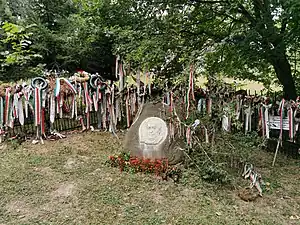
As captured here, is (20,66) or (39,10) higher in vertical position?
(39,10)

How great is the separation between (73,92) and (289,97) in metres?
5.04

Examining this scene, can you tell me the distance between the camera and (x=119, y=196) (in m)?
4.57

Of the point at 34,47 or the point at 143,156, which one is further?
the point at 34,47

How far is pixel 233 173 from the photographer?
5371 mm

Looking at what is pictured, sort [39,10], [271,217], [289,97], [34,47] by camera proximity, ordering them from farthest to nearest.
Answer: [39,10] < [34,47] < [289,97] < [271,217]

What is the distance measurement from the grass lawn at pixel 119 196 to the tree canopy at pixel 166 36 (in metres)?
2.16

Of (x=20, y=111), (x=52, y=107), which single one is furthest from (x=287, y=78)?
(x=20, y=111)

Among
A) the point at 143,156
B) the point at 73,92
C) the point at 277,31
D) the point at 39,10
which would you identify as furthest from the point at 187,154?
the point at 39,10

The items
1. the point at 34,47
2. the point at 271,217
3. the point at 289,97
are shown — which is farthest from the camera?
the point at 34,47

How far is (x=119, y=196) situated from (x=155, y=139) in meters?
1.37

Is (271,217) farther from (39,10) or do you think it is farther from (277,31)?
(39,10)

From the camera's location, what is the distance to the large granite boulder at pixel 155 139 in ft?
17.9

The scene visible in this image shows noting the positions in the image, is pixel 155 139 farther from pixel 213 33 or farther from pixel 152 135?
pixel 213 33

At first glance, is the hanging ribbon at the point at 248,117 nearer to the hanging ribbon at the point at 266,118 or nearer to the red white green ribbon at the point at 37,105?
the hanging ribbon at the point at 266,118
